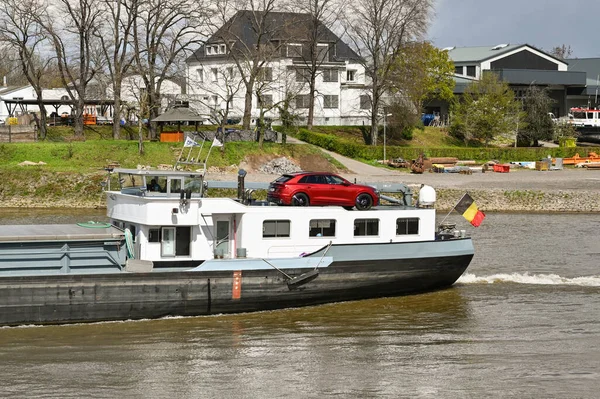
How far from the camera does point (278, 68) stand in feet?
241

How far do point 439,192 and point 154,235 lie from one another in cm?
2729

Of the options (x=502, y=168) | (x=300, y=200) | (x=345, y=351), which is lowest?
(x=345, y=351)

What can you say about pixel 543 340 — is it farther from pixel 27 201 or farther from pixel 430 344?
pixel 27 201

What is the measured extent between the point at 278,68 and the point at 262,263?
51.0 meters

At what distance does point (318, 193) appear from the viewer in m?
27.4

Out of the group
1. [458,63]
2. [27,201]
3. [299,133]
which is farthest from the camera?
[458,63]

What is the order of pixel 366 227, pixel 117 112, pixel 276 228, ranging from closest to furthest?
pixel 276 228 → pixel 366 227 → pixel 117 112

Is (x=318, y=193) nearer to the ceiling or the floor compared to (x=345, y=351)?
nearer to the ceiling

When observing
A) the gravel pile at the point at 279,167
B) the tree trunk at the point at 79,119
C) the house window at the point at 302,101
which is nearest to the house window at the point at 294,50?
the house window at the point at 302,101

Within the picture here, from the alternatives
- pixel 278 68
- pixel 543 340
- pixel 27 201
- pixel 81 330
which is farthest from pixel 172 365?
pixel 278 68

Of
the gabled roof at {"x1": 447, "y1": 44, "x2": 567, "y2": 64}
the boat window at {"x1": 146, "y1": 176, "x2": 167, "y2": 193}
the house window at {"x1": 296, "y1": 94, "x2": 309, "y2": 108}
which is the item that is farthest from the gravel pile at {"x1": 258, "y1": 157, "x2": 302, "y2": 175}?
the gabled roof at {"x1": 447, "y1": 44, "x2": 567, "y2": 64}

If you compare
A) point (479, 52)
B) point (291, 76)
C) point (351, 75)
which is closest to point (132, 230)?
point (291, 76)

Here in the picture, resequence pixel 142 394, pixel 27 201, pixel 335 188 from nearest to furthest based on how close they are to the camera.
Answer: pixel 142 394
pixel 335 188
pixel 27 201

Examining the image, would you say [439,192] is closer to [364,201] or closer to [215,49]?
[364,201]
